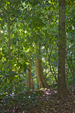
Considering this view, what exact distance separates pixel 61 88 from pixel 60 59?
1.00 metres

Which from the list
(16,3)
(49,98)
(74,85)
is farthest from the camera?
(74,85)

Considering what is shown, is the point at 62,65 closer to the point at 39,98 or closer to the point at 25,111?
the point at 39,98

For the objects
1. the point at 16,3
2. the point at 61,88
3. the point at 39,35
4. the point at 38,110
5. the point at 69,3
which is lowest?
the point at 38,110

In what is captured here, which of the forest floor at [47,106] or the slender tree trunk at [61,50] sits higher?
the slender tree trunk at [61,50]

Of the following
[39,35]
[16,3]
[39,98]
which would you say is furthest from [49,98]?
[16,3]

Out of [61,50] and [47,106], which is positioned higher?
[61,50]

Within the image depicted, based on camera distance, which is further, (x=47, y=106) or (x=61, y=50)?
(x=61, y=50)

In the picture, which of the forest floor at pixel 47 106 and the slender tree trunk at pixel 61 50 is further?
the slender tree trunk at pixel 61 50

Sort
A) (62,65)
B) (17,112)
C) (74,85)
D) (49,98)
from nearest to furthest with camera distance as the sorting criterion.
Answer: (17,112) → (62,65) → (49,98) → (74,85)

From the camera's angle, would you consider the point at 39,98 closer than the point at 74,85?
Yes

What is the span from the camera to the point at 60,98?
18.8 feet

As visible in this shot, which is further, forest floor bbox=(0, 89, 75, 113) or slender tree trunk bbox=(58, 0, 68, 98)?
slender tree trunk bbox=(58, 0, 68, 98)

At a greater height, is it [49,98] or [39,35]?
[39,35]

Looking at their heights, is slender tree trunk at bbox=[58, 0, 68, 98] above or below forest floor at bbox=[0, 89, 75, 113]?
above
